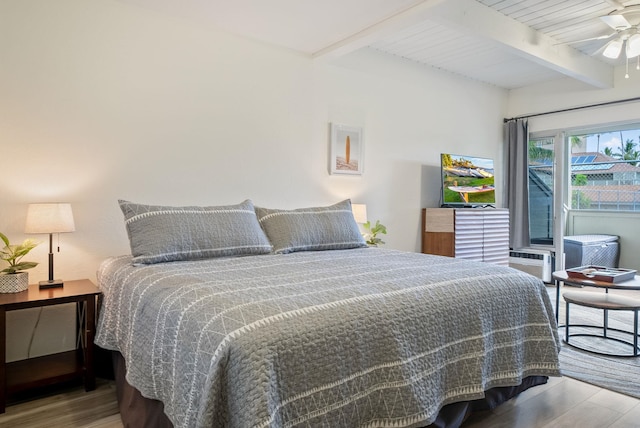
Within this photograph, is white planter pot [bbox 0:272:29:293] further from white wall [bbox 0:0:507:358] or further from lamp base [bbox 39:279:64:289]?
white wall [bbox 0:0:507:358]

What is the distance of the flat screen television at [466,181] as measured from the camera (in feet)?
14.6

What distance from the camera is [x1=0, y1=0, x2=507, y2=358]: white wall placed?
2.47m

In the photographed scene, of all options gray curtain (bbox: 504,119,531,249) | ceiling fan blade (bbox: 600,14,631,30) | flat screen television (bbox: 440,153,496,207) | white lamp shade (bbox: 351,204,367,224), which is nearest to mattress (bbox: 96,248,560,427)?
white lamp shade (bbox: 351,204,367,224)

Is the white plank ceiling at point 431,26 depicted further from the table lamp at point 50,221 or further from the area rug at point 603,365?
the area rug at point 603,365

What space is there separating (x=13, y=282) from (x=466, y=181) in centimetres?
417

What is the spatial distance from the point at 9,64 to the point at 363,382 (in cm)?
264

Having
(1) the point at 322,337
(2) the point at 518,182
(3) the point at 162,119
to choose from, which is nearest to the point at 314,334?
(1) the point at 322,337

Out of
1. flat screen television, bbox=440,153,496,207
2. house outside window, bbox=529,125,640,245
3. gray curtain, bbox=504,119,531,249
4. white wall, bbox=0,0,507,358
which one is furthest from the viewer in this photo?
gray curtain, bbox=504,119,531,249

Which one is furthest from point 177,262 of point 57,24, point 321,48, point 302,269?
point 321,48

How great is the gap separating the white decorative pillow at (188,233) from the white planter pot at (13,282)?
592 mm

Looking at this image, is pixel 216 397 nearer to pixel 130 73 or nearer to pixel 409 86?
pixel 130 73

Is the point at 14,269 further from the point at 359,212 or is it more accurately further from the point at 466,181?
the point at 466,181

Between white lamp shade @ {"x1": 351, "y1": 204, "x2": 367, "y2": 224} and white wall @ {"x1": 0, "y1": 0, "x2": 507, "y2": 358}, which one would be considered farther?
white lamp shade @ {"x1": 351, "y1": 204, "x2": 367, "y2": 224}

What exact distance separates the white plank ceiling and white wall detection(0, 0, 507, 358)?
20 centimetres
